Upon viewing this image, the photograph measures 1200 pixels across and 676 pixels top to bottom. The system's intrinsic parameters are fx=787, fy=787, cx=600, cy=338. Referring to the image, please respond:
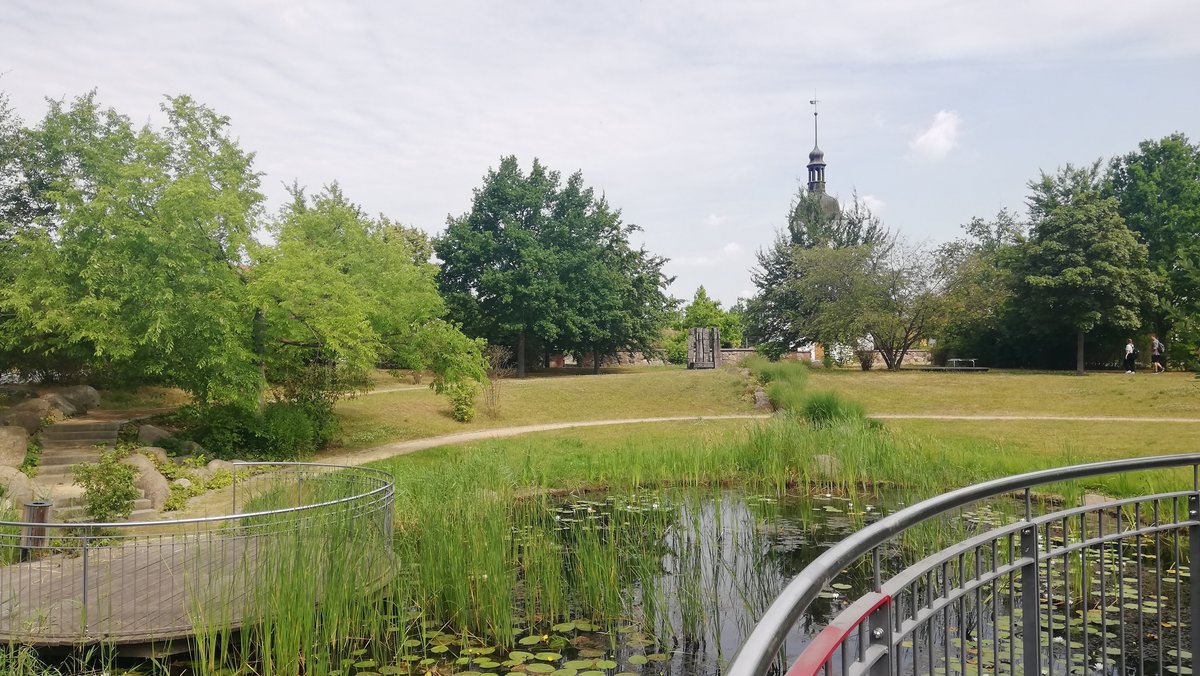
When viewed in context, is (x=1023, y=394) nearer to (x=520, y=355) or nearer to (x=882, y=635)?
(x=520, y=355)

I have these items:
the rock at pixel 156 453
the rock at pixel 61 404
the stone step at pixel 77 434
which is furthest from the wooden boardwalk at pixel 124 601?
the rock at pixel 61 404

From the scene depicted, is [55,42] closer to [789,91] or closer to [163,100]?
[163,100]

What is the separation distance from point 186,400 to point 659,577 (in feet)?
65.6

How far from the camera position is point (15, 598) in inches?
231

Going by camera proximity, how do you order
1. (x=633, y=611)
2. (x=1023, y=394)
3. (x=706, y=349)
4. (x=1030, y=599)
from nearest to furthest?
(x=1030, y=599)
(x=633, y=611)
(x=1023, y=394)
(x=706, y=349)

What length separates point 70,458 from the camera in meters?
15.2

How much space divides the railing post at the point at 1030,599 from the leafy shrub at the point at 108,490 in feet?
36.2

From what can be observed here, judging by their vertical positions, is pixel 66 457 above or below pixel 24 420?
below

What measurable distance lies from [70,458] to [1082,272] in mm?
34797

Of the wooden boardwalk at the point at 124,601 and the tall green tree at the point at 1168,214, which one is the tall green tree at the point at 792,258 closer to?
the tall green tree at the point at 1168,214

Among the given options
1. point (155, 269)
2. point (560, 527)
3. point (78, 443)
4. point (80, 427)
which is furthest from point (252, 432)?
point (560, 527)

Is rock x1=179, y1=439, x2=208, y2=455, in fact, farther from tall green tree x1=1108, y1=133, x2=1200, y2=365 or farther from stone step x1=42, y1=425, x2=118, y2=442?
tall green tree x1=1108, y1=133, x2=1200, y2=365

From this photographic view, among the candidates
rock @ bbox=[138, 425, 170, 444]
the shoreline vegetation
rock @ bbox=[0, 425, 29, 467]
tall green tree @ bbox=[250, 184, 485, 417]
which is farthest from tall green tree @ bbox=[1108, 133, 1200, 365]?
rock @ bbox=[0, 425, 29, 467]

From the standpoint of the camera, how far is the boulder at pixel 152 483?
12.4m
